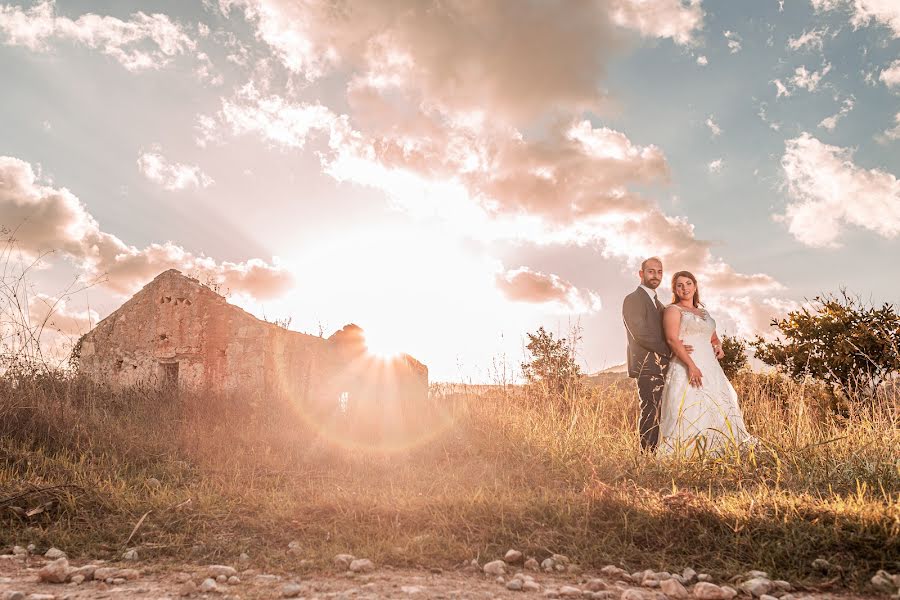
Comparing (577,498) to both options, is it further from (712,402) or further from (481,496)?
(712,402)

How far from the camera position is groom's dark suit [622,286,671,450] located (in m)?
6.57

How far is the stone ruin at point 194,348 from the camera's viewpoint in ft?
45.4

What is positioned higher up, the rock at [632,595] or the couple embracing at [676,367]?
the couple embracing at [676,367]

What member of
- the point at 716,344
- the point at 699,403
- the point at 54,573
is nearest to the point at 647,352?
the point at 699,403

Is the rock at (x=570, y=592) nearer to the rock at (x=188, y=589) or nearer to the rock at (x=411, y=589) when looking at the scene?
the rock at (x=411, y=589)

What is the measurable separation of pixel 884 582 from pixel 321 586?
116 inches

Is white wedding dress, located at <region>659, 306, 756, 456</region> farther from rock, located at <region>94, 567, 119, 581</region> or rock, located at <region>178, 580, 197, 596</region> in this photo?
rock, located at <region>94, 567, 119, 581</region>

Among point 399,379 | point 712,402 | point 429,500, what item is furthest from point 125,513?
point 399,379

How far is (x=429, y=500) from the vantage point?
14.3ft

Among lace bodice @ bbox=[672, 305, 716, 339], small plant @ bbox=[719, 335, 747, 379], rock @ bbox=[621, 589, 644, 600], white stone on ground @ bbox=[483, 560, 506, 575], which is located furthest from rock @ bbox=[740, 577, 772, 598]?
small plant @ bbox=[719, 335, 747, 379]

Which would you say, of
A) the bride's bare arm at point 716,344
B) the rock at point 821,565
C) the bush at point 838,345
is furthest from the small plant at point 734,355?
the rock at point 821,565

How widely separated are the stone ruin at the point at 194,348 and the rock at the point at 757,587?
10708 millimetres

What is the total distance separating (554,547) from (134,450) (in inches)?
220

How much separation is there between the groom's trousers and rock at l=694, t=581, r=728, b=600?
3.65 metres
